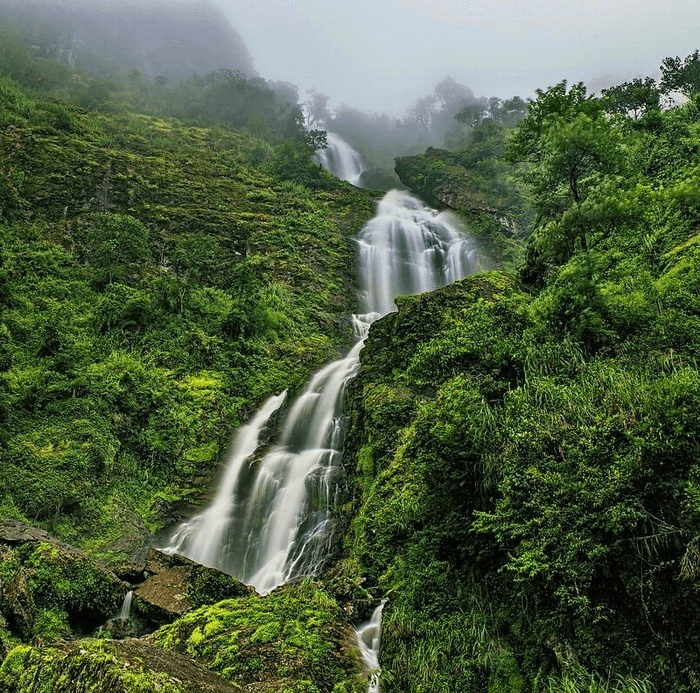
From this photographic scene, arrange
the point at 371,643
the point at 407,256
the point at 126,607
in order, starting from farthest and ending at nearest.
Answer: the point at 407,256
the point at 126,607
the point at 371,643

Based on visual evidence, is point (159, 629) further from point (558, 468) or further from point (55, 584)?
point (558, 468)

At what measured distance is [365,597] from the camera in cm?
677

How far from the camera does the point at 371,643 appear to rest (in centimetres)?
602

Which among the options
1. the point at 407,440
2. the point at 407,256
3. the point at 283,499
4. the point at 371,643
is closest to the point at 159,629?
the point at 371,643

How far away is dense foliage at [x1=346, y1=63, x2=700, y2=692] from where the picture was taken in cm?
463

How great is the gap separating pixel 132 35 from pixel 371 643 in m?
93.6

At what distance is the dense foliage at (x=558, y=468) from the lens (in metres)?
4.63

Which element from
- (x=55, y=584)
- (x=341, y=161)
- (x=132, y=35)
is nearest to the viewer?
(x=55, y=584)

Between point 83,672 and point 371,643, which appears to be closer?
point 83,672

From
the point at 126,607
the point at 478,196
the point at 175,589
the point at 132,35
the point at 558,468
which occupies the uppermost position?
the point at 132,35

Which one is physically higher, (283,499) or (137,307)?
(137,307)

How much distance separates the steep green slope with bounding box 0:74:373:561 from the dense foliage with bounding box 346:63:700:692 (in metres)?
6.83

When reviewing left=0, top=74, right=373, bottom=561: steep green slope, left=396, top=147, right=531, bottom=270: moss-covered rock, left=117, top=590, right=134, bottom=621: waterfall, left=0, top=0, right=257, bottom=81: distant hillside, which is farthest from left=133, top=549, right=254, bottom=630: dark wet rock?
left=0, top=0, right=257, bottom=81: distant hillside

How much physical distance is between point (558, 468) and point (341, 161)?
52006 millimetres
